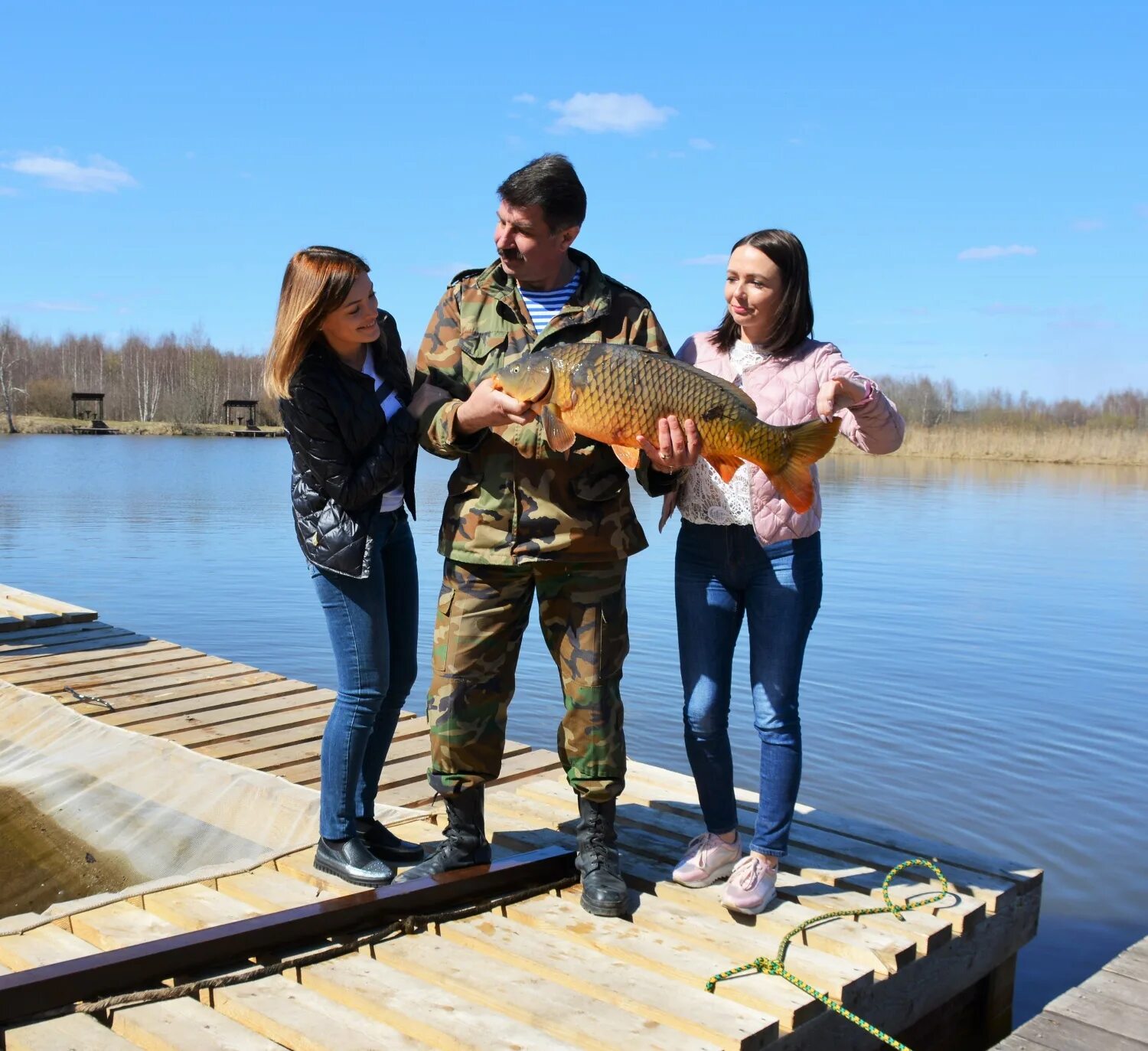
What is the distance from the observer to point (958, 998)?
406cm

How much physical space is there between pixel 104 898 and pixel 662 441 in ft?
7.21

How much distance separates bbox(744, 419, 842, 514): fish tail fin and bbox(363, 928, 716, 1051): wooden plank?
4.61ft

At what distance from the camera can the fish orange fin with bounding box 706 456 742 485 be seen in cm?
328

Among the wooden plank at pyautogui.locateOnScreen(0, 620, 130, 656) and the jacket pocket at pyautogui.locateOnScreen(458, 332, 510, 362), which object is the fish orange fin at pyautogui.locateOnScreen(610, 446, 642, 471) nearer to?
the jacket pocket at pyautogui.locateOnScreen(458, 332, 510, 362)

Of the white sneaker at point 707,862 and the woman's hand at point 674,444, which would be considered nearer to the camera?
the woman's hand at point 674,444

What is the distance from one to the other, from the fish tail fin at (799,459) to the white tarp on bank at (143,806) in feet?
7.03

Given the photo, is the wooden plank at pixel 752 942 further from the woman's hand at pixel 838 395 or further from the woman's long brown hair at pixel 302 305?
the woman's long brown hair at pixel 302 305

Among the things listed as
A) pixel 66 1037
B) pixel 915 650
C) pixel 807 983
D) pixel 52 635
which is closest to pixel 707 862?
pixel 807 983

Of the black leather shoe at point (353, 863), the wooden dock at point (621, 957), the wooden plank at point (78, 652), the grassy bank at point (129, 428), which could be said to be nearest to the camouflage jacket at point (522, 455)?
the black leather shoe at point (353, 863)

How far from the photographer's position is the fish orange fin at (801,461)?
10.8 ft

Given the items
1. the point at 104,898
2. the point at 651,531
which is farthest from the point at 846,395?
the point at 651,531

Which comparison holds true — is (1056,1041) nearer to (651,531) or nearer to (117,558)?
(117,558)

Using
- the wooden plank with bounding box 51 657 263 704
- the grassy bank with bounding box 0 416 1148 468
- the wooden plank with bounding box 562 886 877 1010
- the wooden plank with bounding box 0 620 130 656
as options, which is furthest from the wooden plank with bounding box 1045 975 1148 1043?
the grassy bank with bounding box 0 416 1148 468

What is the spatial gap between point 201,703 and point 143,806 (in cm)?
138
